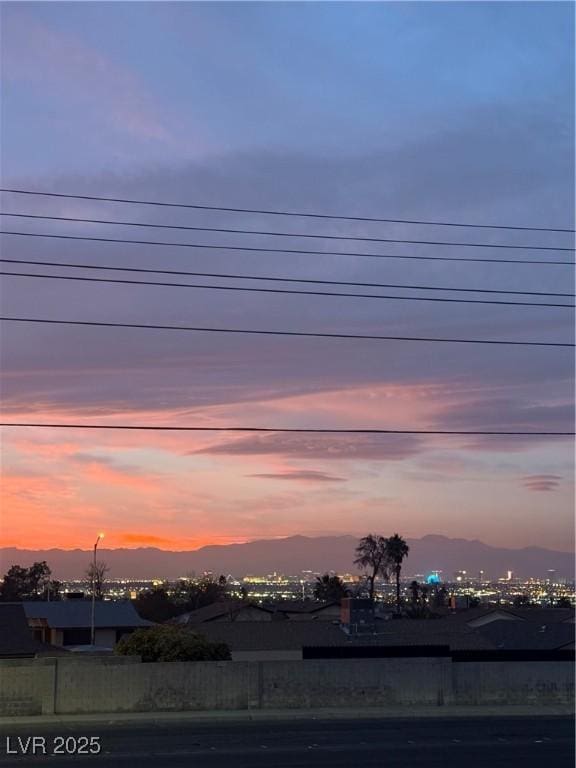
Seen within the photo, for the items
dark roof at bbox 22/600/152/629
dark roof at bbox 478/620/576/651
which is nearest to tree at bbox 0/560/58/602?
dark roof at bbox 22/600/152/629

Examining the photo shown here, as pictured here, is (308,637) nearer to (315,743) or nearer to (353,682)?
(353,682)

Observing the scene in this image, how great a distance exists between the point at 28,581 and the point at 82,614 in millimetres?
82479

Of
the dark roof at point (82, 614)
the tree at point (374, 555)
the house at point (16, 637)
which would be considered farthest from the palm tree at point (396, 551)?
the house at point (16, 637)

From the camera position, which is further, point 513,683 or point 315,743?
point 513,683

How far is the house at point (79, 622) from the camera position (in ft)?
206

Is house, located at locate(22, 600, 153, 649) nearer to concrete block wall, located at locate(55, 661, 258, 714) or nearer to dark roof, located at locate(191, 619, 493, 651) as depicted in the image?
dark roof, located at locate(191, 619, 493, 651)

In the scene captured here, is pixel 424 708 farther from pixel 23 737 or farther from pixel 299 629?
pixel 299 629

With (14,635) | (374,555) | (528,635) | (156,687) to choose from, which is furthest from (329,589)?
(156,687)

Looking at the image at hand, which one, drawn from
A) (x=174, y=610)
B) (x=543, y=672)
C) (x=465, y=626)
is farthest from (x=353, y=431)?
(x=174, y=610)

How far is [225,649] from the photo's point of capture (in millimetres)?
35500

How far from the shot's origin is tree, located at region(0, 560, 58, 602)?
138375 mm

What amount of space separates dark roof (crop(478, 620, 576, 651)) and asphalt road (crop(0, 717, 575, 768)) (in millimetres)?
27724

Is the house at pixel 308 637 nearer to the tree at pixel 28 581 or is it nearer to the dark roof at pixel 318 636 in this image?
the dark roof at pixel 318 636

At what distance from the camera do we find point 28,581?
14300 cm
